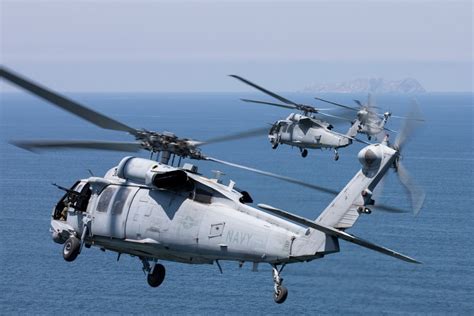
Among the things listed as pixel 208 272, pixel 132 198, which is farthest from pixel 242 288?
pixel 132 198

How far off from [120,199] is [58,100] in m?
→ 8.79

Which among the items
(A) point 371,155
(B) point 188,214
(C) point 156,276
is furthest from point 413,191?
(C) point 156,276

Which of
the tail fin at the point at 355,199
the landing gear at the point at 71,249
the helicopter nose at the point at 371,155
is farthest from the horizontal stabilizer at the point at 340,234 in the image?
the landing gear at the point at 71,249

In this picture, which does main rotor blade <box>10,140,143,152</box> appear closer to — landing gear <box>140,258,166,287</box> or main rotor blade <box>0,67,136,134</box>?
main rotor blade <box>0,67,136,134</box>

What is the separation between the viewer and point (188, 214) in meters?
32.4

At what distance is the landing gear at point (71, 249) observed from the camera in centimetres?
3519

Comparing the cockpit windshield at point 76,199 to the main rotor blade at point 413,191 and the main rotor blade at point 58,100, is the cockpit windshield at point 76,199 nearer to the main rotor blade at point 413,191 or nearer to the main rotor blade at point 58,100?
the main rotor blade at point 58,100

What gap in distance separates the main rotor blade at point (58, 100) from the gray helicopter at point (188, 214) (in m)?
0.03

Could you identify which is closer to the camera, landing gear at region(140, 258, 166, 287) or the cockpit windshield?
landing gear at region(140, 258, 166, 287)

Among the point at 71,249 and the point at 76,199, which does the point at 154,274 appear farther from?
the point at 76,199

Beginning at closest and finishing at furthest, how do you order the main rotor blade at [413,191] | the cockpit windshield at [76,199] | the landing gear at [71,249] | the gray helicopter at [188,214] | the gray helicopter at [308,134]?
the main rotor blade at [413,191] < the gray helicopter at [188,214] < the landing gear at [71,249] < the cockpit windshield at [76,199] < the gray helicopter at [308,134]

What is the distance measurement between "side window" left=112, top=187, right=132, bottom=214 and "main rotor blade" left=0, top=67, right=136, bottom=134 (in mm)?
4911

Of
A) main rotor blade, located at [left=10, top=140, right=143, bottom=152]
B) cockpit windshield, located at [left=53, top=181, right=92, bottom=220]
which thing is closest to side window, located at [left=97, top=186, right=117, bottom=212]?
cockpit windshield, located at [left=53, top=181, right=92, bottom=220]

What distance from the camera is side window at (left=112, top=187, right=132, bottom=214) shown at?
34625 millimetres
